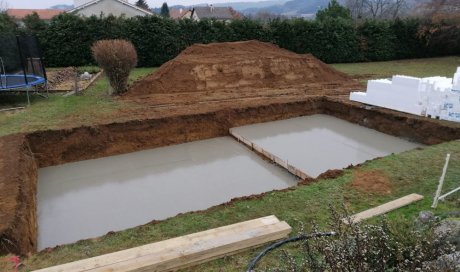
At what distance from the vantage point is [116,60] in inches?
372

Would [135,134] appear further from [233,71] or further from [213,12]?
[213,12]

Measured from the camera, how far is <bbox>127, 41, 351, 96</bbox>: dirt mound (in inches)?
425

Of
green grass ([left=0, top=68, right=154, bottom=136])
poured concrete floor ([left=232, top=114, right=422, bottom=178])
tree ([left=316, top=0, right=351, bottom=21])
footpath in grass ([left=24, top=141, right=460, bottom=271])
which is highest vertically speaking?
tree ([left=316, top=0, right=351, bottom=21])

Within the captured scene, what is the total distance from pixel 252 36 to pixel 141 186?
11760 mm

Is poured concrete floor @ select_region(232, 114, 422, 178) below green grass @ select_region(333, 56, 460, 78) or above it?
below

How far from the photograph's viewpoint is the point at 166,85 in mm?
10664

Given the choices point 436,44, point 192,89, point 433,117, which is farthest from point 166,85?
point 436,44

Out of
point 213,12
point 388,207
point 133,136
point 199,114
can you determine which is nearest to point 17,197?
point 133,136

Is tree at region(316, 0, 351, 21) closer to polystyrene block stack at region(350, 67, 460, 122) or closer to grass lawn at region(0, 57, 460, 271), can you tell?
polystyrene block stack at region(350, 67, 460, 122)

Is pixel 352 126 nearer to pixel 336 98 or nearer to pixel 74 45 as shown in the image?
pixel 336 98

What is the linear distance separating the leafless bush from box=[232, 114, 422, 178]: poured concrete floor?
3336 mm

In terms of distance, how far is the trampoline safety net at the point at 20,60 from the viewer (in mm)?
9594

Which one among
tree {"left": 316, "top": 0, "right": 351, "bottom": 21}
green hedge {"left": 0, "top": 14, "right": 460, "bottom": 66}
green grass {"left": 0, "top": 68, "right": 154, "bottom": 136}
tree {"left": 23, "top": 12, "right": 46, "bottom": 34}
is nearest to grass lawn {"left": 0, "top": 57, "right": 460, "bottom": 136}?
green grass {"left": 0, "top": 68, "right": 154, "bottom": 136}

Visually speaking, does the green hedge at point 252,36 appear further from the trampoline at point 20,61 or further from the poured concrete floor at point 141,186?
the poured concrete floor at point 141,186
